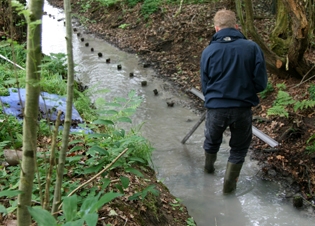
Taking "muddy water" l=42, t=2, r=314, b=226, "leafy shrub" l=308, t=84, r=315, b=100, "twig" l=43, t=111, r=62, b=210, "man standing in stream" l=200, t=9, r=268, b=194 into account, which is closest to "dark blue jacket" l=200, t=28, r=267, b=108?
"man standing in stream" l=200, t=9, r=268, b=194

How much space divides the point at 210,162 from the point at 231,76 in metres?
1.53

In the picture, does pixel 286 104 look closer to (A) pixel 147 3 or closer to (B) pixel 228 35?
(B) pixel 228 35

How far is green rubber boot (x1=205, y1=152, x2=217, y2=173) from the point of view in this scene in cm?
507

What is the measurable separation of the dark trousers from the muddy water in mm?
623

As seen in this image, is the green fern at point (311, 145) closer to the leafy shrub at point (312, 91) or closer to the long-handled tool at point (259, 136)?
the long-handled tool at point (259, 136)

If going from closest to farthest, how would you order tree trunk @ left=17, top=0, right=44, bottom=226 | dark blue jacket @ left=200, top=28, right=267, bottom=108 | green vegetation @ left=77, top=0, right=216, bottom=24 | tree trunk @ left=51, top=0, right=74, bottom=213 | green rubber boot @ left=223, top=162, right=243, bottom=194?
tree trunk @ left=17, top=0, right=44, bottom=226, tree trunk @ left=51, top=0, right=74, bottom=213, dark blue jacket @ left=200, top=28, right=267, bottom=108, green rubber boot @ left=223, top=162, right=243, bottom=194, green vegetation @ left=77, top=0, right=216, bottom=24

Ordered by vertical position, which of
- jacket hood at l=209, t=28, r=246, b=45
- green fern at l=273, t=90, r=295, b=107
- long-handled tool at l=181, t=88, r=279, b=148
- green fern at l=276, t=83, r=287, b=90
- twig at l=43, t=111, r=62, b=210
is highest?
jacket hood at l=209, t=28, r=246, b=45

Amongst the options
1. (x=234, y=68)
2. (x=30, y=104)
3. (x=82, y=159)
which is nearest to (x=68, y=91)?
(x=30, y=104)

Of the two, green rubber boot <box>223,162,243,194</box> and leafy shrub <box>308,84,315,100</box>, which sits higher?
leafy shrub <box>308,84,315,100</box>

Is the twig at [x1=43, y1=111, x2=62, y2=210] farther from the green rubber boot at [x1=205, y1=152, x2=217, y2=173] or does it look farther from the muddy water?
the green rubber boot at [x1=205, y1=152, x2=217, y2=173]

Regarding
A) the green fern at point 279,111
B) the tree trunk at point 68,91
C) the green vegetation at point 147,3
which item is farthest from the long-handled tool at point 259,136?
the green vegetation at point 147,3

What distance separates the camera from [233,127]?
176 inches

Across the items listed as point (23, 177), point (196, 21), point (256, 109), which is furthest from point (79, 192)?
point (196, 21)

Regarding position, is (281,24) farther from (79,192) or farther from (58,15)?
(58,15)
